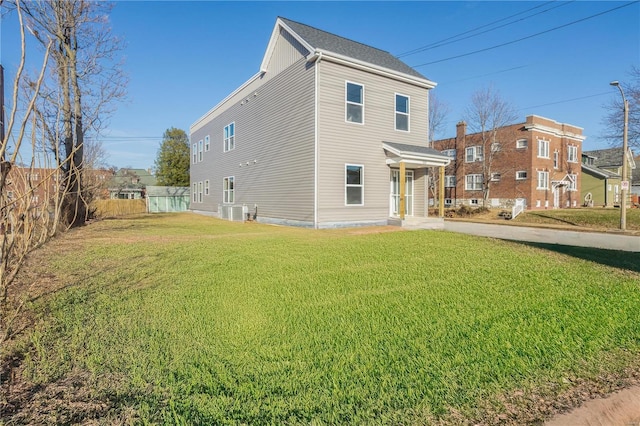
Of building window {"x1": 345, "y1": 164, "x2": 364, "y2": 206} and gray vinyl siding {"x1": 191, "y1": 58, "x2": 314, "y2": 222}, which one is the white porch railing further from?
gray vinyl siding {"x1": 191, "y1": 58, "x2": 314, "y2": 222}

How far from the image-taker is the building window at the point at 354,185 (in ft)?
46.3

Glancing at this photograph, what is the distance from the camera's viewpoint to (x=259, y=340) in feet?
10.6

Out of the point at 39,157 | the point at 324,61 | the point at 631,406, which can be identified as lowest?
the point at 631,406

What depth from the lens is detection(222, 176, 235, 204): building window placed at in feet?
71.5

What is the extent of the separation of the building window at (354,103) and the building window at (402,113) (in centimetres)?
209

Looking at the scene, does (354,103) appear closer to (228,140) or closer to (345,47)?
(345,47)

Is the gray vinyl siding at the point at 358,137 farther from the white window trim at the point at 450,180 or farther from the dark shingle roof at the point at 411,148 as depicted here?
the white window trim at the point at 450,180

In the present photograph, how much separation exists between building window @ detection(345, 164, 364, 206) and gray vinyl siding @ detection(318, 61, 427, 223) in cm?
18

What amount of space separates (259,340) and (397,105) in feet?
46.8

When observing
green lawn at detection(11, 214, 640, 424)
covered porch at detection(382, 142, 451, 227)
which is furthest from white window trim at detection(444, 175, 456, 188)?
green lawn at detection(11, 214, 640, 424)

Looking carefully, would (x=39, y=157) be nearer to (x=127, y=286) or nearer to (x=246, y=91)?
(x=127, y=286)

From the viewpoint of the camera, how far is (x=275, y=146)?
648 inches

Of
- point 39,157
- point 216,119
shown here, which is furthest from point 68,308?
point 216,119

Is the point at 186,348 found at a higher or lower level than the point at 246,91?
lower
